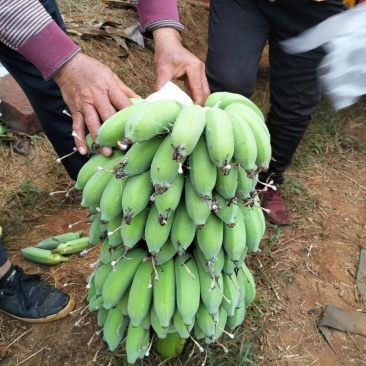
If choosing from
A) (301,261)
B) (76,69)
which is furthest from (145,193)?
(301,261)

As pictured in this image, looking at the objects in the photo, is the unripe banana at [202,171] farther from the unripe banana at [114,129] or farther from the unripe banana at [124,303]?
the unripe banana at [124,303]

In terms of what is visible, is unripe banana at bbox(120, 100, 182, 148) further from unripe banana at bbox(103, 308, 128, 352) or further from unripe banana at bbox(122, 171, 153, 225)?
unripe banana at bbox(103, 308, 128, 352)

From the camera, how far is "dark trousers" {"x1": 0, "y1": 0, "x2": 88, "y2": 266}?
203 centimetres

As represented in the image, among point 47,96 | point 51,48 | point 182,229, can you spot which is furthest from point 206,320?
point 47,96

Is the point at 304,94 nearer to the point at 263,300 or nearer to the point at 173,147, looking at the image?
the point at 263,300

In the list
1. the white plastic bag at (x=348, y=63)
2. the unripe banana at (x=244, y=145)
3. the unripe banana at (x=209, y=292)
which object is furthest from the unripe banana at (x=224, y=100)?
the unripe banana at (x=209, y=292)

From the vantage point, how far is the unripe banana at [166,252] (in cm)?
129

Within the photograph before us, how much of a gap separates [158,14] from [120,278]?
3.22ft

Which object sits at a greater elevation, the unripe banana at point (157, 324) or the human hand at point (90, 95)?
the human hand at point (90, 95)

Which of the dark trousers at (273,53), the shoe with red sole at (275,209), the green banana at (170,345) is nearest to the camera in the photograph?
the green banana at (170,345)

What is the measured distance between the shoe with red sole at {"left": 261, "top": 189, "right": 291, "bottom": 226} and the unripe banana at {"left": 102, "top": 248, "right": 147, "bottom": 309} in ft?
5.03

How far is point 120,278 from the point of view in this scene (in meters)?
1.37

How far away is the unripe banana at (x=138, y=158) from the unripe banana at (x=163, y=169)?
6cm

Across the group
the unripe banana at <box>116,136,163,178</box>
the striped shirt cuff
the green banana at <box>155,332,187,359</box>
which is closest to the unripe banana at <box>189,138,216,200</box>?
the unripe banana at <box>116,136,163,178</box>
